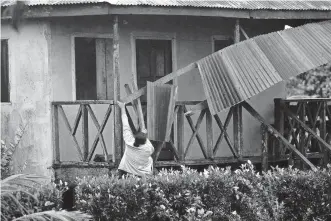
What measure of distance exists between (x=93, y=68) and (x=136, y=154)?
284 cm

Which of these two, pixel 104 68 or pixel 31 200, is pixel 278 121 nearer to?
pixel 104 68

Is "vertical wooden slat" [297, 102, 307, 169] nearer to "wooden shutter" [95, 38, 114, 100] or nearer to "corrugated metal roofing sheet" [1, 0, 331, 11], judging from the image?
"corrugated metal roofing sheet" [1, 0, 331, 11]

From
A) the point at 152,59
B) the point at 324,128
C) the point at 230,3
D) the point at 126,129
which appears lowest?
the point at 324,128

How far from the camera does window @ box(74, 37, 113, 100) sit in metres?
13.3

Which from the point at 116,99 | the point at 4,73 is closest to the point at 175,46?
the point at 116,99

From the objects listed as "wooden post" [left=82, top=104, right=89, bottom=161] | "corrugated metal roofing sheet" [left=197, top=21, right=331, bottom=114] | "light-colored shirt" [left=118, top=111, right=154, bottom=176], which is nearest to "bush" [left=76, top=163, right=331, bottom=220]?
"light-colored shirt" [left=118, top=111, right=154, bottom=176]

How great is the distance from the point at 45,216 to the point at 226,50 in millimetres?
4891

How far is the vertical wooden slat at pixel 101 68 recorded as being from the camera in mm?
13414

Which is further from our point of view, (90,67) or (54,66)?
(90,67)

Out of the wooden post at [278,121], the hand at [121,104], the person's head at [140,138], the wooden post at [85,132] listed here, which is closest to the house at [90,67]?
the wooden post at [85,132]

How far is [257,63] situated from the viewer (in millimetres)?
11961

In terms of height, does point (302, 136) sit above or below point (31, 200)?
above

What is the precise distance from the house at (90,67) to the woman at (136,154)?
0.53 m

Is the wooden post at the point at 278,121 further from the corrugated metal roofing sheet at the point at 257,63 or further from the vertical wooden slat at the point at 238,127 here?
the corrugated metal roofing sheet at the point at 257,63
